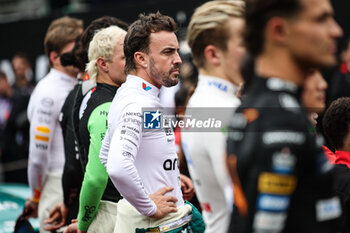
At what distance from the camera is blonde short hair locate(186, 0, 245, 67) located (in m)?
3.16

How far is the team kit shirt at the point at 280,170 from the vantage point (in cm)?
218

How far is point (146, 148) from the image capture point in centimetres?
354

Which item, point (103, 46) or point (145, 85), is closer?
point (145, 85)

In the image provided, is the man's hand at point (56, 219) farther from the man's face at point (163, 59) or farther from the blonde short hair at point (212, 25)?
the blonde short hair at point (212, 25)

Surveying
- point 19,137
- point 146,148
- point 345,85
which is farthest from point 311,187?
point 19,137

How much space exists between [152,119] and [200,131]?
0.45 m

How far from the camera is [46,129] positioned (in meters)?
5.20

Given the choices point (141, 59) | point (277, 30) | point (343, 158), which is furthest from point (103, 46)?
point (277, 30)

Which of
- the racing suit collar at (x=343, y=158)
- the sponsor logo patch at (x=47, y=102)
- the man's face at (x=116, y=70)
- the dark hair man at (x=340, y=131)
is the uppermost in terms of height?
the man's face at (x=116, y=70)

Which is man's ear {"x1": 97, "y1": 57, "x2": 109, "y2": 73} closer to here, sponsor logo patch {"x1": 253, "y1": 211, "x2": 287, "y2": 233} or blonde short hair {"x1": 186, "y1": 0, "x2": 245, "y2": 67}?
blonde short hair {"x1": 186, "y1": 0, "x2": 245, "y2": 67}

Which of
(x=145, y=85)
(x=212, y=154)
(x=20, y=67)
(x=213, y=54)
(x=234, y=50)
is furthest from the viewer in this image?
(x=20, y=67)

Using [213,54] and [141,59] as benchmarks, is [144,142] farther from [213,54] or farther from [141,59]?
[213,54]

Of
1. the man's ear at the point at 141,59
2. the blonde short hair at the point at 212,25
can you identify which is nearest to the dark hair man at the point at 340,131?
the blonde short hair at the point at 212,25

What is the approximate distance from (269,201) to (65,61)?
3.50m
